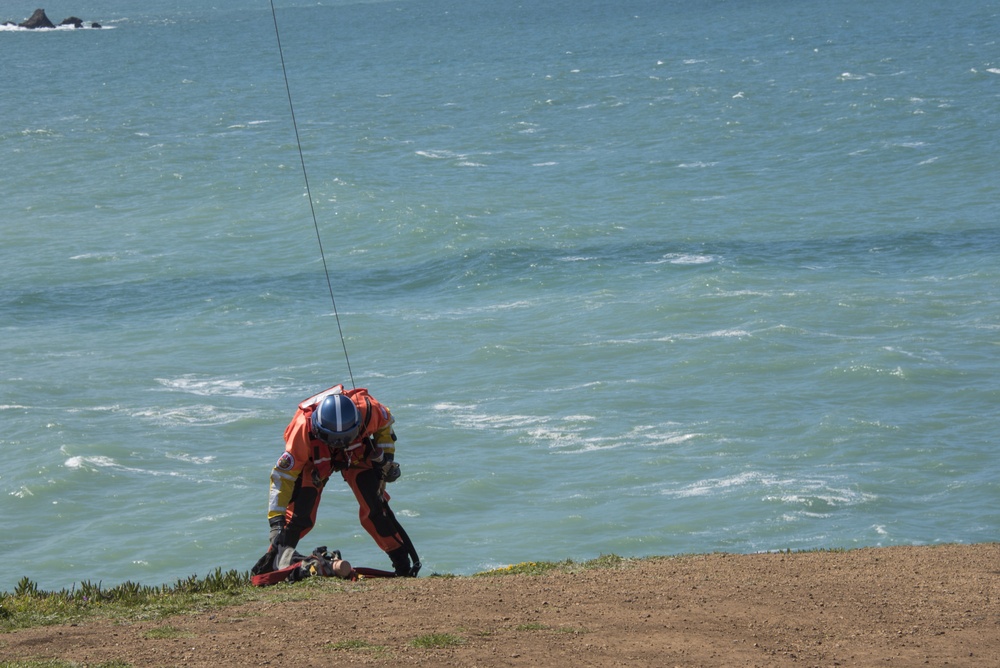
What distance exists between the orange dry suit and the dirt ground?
110 centimetres

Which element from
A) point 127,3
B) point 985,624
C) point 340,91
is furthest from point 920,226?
point 127,3

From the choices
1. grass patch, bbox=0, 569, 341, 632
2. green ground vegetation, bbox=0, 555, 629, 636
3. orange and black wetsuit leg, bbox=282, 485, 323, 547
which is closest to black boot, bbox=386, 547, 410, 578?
orange and black wetsuit leg, bbox=282, 485, 323, 547

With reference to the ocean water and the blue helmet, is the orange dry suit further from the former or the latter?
the ocean water

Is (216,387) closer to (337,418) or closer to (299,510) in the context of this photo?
(299,510)

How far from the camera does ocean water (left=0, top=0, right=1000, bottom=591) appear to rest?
18453mm

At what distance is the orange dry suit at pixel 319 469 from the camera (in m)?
11.2

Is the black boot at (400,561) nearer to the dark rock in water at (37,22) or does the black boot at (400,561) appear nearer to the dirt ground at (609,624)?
the dirt ground at (609,624)

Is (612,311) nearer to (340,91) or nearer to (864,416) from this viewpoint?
(864,416)

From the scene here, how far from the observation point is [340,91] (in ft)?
232

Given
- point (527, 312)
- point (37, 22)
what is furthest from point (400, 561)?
point (37, 22)

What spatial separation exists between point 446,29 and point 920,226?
249 ft

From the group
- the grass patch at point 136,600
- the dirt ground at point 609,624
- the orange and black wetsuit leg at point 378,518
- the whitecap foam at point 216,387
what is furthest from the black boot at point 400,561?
the whitecap foam at point 216,387

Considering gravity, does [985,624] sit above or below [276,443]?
above

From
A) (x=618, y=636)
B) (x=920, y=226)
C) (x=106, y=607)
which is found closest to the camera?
(x=618, y=636)
